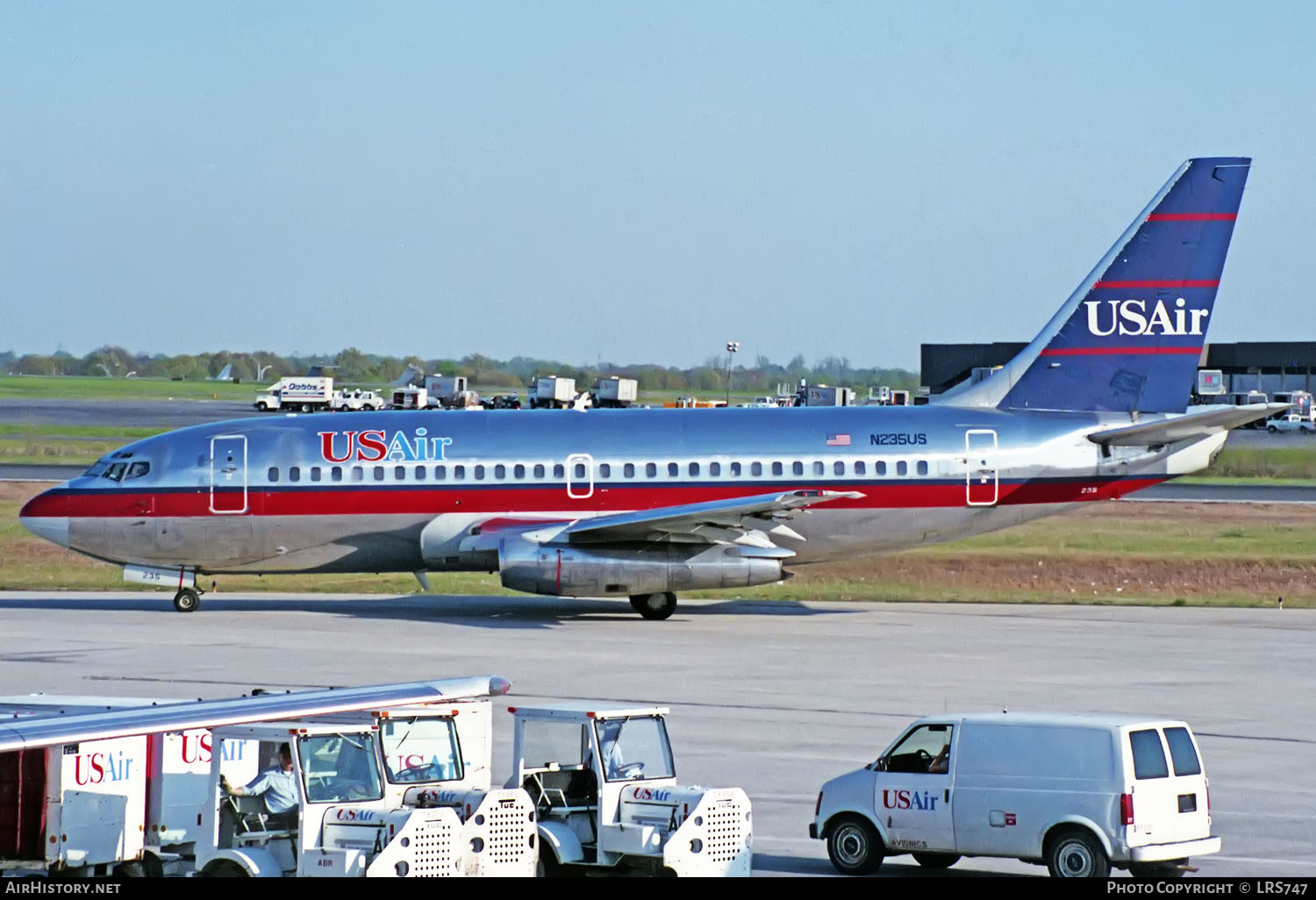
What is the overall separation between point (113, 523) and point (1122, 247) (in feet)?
74.2

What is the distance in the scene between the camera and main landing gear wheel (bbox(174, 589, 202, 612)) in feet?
125

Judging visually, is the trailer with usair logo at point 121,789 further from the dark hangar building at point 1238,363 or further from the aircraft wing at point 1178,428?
the dark hangar building at point 1238,363

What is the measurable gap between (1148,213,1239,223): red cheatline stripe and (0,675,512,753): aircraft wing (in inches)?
1019

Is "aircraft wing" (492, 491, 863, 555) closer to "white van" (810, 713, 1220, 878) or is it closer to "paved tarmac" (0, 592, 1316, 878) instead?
"paved tarmac" (0, 592, 1316, 878)

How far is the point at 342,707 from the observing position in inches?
574

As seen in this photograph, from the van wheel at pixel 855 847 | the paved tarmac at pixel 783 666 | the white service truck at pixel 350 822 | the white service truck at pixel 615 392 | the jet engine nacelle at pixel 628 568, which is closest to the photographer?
the white service truck at pixel 350 822

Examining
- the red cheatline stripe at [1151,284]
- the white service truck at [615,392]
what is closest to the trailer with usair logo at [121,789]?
the red cheatline stripe at [1151,284]

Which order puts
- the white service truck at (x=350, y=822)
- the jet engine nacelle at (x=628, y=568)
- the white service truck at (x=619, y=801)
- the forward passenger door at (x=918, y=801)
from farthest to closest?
the jet engine nacelle at (x=628, y=568), the forward passenger door at (x=918, y=801), the white service truck at (x=619, y=801), the white service truck at (x=350, y=822)

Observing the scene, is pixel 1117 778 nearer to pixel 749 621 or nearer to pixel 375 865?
pixel 375 865

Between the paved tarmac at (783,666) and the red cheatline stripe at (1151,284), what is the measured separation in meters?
7.21

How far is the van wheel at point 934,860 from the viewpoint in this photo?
1591cm

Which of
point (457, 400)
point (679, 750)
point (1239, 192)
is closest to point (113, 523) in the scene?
point (679, 750)

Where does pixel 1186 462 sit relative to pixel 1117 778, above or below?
above

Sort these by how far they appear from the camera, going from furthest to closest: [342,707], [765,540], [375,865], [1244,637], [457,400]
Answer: [457,400], [765,540], [1244,637], [342,707], [375,865]
